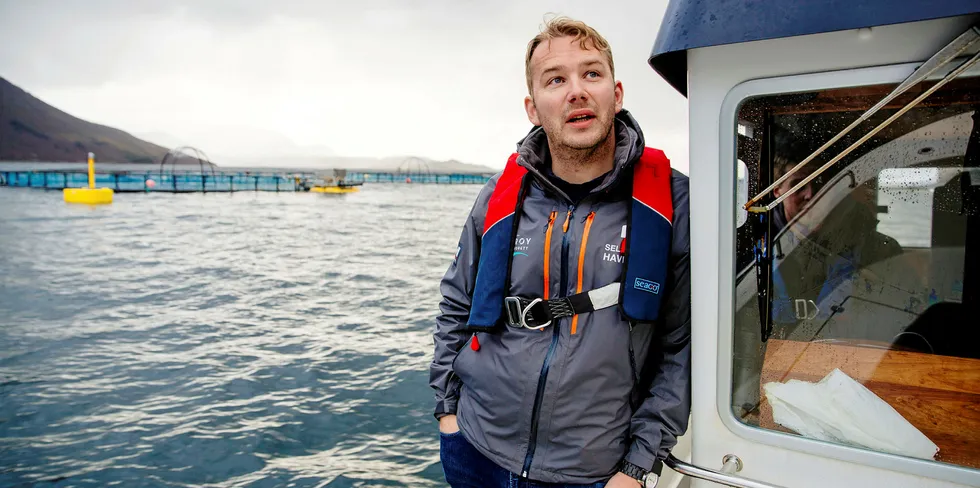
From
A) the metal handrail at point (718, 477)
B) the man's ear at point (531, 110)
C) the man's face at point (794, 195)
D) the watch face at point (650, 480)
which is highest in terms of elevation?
the man's ear at point (531, 110)

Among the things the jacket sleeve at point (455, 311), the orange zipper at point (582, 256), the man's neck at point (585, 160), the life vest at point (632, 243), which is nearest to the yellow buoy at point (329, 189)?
the jacket sleeve at point (455, 311)

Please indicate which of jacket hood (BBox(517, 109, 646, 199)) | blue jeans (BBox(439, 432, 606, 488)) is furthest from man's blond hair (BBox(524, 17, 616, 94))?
blue jeans (BBox(439, 432, 606, 488))

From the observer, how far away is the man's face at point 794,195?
66.2 inches

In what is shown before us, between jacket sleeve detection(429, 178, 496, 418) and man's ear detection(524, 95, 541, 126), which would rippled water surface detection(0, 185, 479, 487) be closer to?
jacket sleeve detection(429, 178, 496, 418)

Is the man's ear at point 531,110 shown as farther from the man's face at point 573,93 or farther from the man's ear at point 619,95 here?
the man's ear at point 619,95

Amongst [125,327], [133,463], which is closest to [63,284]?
[125,327]

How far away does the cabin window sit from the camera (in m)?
1.57

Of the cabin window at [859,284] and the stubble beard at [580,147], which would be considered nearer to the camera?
the cabin window at [859,284]

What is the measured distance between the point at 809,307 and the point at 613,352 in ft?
A: 1.74

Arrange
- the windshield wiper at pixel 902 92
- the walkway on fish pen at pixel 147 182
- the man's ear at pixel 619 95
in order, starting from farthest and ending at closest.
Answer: the walkway on fish pen at pixel 147 182, the man's ear at pixel 619 95, the windshield wiper at pixel 902 92

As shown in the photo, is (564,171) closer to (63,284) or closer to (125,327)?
(125,327)

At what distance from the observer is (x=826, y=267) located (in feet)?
5.60

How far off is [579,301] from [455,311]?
1.95ft

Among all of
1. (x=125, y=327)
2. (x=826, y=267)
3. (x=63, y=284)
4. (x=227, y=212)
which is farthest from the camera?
(x=227, y=212)
